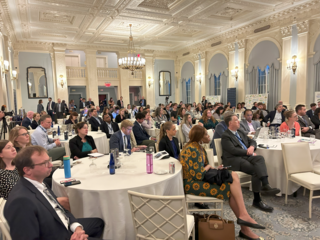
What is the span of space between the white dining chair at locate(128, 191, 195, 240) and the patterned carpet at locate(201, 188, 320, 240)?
1275mm

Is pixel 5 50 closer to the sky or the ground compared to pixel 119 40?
closer to the ground

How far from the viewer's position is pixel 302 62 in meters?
9.10

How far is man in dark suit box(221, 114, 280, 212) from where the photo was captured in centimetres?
335

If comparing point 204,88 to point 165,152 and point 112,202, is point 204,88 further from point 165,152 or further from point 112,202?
point 112,202

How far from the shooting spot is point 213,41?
1355 centimetres

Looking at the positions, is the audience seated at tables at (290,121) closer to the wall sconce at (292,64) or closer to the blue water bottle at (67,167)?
the blue water bottle at (67,167)

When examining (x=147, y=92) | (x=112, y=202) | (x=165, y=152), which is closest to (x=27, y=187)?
(x=112, y=202)

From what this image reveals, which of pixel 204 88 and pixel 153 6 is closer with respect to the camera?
pixel 153 6

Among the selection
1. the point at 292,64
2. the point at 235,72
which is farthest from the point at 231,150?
the point at 235,72

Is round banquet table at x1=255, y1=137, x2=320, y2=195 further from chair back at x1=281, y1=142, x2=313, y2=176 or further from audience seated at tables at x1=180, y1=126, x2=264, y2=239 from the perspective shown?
audience seated at tables at x1=180, y1=126, x2=264, y2=239

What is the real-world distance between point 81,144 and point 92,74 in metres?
12.1

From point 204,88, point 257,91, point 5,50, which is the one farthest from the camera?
point 204,88

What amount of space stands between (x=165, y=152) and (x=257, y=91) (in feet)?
31.4

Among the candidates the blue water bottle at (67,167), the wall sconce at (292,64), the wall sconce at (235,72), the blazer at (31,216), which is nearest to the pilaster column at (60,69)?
the wall sconce at (235,72)
